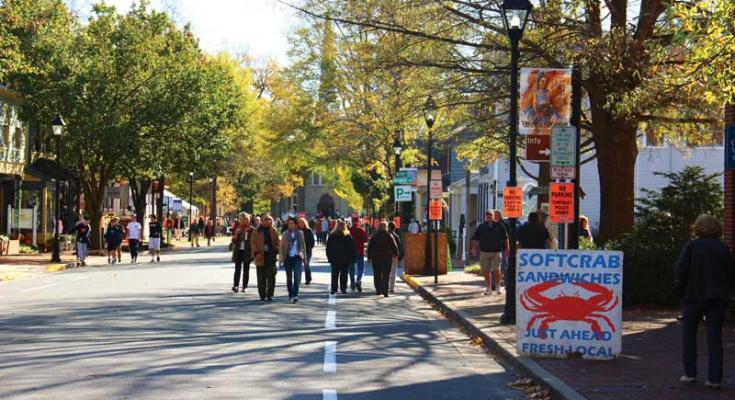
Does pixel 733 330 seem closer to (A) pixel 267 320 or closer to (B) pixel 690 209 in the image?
(B) pixel 690 209

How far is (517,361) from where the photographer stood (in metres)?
12.2

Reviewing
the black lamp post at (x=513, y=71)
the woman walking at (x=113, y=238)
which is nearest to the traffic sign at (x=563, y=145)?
the black lamp post at (x=513, y=71)

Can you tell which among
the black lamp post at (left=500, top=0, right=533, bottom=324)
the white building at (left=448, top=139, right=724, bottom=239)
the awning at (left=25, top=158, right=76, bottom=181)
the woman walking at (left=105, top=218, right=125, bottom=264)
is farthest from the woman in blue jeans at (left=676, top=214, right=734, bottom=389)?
the awning at (left=25, top=158, right=76, bottom=181)

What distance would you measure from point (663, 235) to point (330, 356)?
9.06 meters

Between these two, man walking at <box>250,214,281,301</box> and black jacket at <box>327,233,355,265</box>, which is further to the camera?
black jacket at <box>327,233,355,265</box>

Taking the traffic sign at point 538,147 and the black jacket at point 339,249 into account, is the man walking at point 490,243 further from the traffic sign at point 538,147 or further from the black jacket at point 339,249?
the traffic sign at point 538,147

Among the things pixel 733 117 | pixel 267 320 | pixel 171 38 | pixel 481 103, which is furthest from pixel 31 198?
pixel 733 117

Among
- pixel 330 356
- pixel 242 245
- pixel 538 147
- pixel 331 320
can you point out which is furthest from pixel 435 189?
pixel 330 356

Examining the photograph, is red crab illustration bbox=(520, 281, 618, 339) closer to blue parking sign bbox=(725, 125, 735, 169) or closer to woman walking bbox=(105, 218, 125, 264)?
blue parking sign bbox=(725, 125, 735, 169)

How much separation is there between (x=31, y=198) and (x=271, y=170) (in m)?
33.3

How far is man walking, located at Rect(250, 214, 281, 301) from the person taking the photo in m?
21.4

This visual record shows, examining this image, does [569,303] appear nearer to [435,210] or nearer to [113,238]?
[435,210]

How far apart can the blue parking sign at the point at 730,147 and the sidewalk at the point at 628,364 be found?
2.22 m

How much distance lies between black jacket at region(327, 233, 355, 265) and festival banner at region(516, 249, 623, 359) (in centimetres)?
1147
